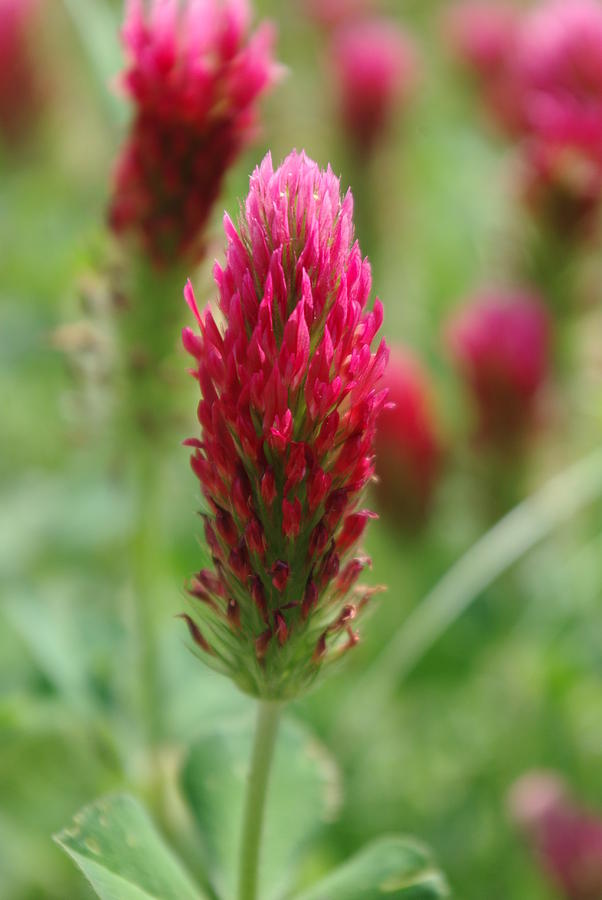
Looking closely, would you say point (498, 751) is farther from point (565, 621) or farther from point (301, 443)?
point (301, 443)

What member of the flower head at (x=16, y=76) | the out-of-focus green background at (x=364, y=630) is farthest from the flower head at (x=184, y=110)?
the flower head at (x=16, y=76)

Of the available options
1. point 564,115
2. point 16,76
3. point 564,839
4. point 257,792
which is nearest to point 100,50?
point 564,115

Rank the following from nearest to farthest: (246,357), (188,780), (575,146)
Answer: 1. (246,357)
2. (188,780)
3. (575,146)

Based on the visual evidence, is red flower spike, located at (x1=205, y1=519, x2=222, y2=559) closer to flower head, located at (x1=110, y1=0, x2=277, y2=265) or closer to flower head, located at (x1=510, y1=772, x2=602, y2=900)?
flower head, located at (x1=110, y1=0, x2=277, y2=265)

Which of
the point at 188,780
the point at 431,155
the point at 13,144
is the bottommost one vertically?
the point at 188,780

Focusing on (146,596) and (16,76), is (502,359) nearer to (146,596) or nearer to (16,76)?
(146,596)

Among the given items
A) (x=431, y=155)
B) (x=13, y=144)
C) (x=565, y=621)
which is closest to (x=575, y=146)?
(x=565, y=621)
